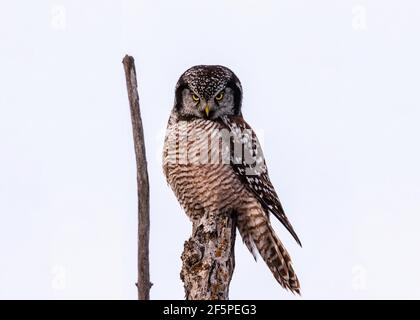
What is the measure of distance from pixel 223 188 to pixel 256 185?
14.2 inches

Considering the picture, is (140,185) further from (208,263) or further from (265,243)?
(265,243)

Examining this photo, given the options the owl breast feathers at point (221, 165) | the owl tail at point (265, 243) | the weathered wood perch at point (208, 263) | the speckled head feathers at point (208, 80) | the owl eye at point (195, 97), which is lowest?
the weathered wood perch at point (208, 263)

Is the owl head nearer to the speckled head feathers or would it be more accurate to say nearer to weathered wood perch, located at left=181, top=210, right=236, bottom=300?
the speckled head feathers

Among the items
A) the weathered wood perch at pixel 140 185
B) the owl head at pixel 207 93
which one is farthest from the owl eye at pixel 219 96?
the weathered wood perch at pixel 140 185

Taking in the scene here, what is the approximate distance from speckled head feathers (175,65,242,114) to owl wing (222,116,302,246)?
277 mm

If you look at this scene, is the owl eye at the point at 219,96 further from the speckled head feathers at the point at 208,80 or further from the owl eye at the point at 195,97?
the owl eye at the point at 195,97

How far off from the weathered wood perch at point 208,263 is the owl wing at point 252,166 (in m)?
1.67

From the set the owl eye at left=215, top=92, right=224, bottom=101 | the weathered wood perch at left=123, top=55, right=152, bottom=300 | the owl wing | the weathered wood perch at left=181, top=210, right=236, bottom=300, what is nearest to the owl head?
the owl eye at left=215, top=92, right=224, bottom=101

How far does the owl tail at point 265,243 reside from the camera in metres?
6.90

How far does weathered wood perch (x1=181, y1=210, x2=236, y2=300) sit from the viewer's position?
186 inches

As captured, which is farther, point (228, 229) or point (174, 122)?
point (174, 122)
